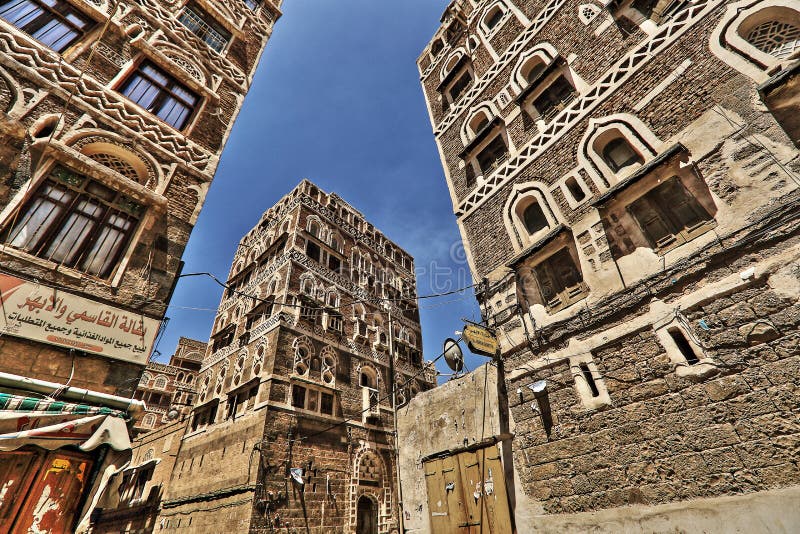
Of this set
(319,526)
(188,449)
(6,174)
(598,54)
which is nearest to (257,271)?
(188,449)

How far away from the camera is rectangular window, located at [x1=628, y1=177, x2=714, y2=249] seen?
5.89m

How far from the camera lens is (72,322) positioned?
6.20m

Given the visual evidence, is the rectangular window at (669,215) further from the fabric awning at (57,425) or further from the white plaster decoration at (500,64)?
the fabric awning at (57,425)

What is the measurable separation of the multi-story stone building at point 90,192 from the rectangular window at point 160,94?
0.03 metres

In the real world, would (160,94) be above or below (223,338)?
above

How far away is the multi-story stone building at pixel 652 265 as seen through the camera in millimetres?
4680

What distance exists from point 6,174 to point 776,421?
13222 millimetres

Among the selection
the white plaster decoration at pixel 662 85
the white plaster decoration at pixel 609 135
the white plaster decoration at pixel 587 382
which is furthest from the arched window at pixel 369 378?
the white plaster decoration at pixel 662 85

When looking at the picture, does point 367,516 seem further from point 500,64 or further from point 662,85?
point 500,64

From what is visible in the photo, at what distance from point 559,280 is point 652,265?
1.81m

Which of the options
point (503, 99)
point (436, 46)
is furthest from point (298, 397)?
point (436, 46)

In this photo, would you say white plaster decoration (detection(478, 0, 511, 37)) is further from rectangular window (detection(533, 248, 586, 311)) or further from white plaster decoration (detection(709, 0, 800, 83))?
rectangular window (detection(533, 248, 586, 311))

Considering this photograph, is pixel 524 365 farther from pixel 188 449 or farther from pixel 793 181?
pixel 188 449

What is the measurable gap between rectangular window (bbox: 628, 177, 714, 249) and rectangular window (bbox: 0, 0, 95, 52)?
1397 cm
